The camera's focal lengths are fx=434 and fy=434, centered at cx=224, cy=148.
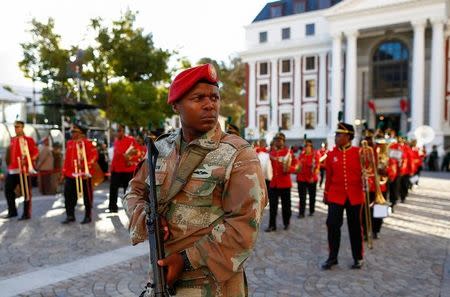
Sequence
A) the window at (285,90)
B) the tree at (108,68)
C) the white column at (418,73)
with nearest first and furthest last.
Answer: the tree at (108,68) < the white column at (418,73) < the window at (285,90)

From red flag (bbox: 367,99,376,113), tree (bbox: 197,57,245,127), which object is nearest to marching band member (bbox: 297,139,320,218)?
red flag (bbox: 367,99,376,113)

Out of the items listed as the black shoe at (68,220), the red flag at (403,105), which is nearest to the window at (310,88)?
the red flag at (403,105)

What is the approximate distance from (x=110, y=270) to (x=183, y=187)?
4157 millimetres

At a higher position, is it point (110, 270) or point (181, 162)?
point (181, 162)

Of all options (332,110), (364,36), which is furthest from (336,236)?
(364,36)

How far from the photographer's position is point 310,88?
50406 millimetres

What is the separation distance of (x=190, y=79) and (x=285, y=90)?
51313 millimetres

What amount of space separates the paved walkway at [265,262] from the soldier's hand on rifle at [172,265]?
312cm

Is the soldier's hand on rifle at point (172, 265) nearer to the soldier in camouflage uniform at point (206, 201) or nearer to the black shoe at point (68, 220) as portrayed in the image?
the soldier in camouflage uniform at point (206, 201)

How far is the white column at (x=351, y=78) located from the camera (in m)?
43.2

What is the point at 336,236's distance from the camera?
6.03m

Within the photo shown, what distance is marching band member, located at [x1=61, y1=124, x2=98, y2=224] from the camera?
8945 millimetres

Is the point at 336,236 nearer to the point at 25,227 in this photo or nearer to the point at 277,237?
the point at 277,237

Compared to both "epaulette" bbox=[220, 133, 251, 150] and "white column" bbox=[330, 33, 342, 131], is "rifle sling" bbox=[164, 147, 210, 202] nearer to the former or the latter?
"epaulette" bbox=[220, 133, 251, 150]
